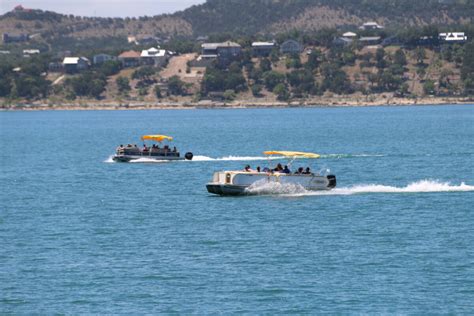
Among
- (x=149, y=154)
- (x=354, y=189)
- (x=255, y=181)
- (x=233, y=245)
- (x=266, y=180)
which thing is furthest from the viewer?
(x=149, y=154)

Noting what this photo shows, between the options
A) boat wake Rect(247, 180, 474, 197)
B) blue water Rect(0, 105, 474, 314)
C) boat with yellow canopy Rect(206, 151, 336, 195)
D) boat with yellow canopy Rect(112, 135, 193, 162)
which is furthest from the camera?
boat with yellow canopy Rect(112, 135, 193, 162)

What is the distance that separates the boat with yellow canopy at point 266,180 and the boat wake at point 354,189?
0.15m

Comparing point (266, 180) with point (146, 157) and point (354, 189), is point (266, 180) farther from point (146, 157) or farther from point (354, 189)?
point (146, 157)

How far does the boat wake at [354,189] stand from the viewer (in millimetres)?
82812

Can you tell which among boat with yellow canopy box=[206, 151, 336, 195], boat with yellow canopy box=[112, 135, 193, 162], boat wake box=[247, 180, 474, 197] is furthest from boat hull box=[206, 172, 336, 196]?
boat with yellow canopy box=[112, 135, 193, 162]

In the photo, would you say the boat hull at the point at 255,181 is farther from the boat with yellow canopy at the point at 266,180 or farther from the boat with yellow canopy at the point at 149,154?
the boat with yellow canopy at the point at 149,154

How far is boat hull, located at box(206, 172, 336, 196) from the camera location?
8244 cm

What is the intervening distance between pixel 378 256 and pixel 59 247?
17.7m

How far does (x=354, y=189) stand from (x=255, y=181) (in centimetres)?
864

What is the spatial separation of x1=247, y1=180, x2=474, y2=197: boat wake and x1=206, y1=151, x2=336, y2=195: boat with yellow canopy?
145mm

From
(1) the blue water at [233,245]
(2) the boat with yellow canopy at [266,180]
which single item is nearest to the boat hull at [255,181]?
(2) the boat with yellow canopy at [266,180]

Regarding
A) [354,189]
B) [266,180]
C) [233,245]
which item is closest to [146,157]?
[354,189]

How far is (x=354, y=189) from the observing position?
86875 mm

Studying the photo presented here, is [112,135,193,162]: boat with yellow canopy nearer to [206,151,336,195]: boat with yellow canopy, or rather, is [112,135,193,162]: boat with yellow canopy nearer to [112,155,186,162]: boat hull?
[112,155,186,162]: boat hull
